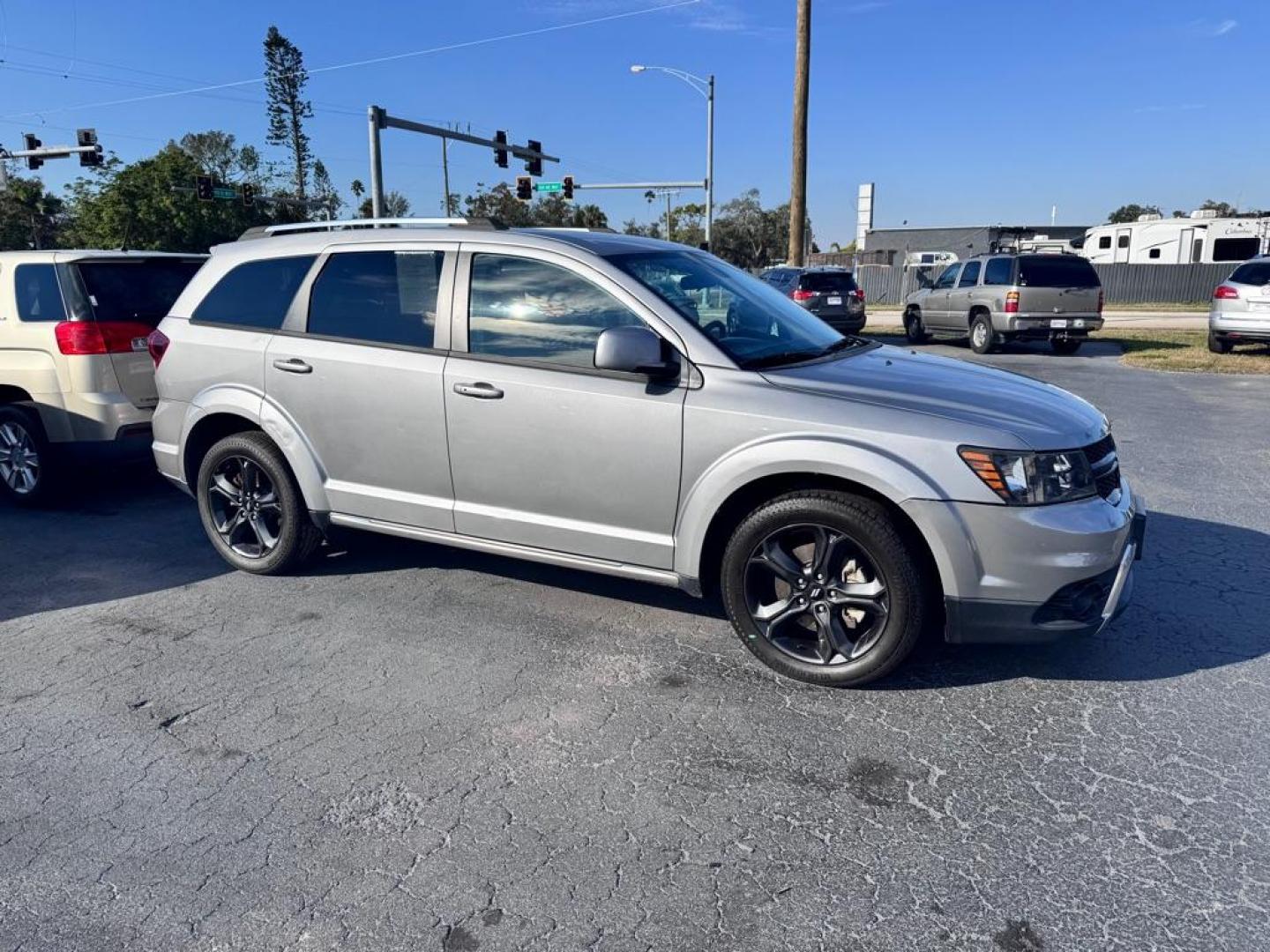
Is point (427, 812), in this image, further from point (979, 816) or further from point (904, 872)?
point (979, 816)

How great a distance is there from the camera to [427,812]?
2973 mm

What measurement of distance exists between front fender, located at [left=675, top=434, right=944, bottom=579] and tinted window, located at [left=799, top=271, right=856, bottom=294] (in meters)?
16.4

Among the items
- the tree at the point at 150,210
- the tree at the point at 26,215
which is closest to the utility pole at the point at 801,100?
the tree at the point at 150,210

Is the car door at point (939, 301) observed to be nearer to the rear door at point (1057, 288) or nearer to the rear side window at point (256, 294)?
the rear door at point (1057, 288)

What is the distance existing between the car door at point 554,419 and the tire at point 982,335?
48.4ft

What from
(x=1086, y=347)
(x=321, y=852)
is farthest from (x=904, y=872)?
(x=1086, y=347)

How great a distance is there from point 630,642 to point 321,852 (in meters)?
1.76

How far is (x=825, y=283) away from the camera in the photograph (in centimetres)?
1961

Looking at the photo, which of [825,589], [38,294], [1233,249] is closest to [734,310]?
[825,589]

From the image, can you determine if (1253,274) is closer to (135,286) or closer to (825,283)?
(825,283)

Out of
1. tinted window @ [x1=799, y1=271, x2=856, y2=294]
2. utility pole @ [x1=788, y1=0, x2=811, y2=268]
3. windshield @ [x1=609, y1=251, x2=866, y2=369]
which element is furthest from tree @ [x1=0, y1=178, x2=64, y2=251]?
windshield @ [x1=609, y1=251, x2=866, y2=369]

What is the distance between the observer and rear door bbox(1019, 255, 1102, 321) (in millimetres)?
16672

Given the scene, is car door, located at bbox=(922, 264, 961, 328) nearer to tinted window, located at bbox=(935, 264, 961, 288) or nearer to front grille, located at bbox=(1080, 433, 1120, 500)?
tinted window, located at bbox=(935, 264, 961, 288)

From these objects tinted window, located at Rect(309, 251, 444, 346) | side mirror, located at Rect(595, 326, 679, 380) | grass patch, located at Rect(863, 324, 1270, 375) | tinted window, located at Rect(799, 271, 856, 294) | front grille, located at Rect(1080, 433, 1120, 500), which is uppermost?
tinted window, located at Rect(309, 251, 444, 346)
